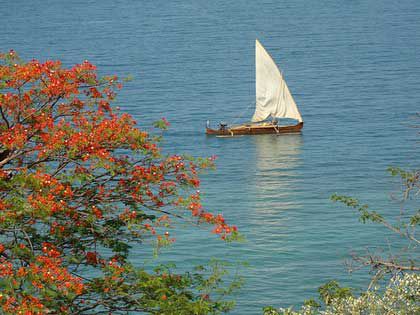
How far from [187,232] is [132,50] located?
10546 centimetres

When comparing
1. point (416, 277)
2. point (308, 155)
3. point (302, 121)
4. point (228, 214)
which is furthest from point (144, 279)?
point (302, 121)

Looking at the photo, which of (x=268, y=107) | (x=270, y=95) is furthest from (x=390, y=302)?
(x=270, y=95)

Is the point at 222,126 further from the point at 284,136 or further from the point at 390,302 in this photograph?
the point at 390,302

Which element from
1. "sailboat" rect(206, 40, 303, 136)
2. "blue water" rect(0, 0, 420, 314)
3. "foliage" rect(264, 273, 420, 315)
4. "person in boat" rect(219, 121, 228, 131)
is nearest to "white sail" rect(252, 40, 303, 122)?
"sailboat" rect(206, 40, 303, 136)

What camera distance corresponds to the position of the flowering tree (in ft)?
73.3

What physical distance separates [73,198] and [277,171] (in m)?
66.1

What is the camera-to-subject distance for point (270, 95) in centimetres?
10994

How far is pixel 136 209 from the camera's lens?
24.8 metres

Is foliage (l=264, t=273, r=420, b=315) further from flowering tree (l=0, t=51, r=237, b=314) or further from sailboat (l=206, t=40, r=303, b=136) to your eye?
sailboat (l=206, t=40, r=303, b=136)

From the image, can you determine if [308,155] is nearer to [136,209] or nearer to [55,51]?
[136,209]

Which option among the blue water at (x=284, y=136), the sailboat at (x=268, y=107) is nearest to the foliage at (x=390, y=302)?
the blue water at (x=284, y=136)

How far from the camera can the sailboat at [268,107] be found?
104188 mm

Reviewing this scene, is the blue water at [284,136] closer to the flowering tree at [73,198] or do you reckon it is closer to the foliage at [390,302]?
the foliage at [390,302]

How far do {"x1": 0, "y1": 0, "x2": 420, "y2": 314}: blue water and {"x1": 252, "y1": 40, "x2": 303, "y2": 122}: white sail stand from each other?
2.98m
